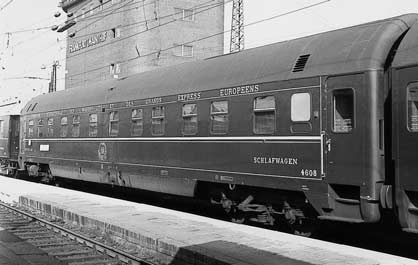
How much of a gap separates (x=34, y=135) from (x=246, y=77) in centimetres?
1463

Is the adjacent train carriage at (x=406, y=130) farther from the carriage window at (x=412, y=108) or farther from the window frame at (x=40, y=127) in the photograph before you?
the window frame at (x=40, y=127)

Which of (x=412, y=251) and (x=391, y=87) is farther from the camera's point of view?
(x=412, y=251)

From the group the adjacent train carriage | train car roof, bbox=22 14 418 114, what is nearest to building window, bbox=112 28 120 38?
train car roof, bbox=22 14 418 114

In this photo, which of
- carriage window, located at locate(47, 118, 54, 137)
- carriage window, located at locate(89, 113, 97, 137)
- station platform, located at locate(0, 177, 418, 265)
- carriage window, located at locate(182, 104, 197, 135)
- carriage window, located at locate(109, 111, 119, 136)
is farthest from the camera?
carriage window, located at locate(47, 118, 54, 137)

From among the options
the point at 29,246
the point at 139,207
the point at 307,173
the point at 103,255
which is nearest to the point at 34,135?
the point at 139,207

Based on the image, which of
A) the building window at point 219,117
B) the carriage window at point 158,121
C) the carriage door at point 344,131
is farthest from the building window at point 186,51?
the carriage door at point 344,131

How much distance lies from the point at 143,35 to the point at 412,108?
1778 inches

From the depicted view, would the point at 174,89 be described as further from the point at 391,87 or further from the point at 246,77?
the point at 391,87

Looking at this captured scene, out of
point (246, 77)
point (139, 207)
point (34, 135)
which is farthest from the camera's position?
point (34, 135)

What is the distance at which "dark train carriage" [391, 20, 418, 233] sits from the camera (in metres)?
7.51

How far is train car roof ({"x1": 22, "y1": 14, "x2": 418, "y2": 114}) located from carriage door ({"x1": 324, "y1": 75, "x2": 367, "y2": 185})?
263 mm

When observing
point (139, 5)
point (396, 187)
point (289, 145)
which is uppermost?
point (139, 5)

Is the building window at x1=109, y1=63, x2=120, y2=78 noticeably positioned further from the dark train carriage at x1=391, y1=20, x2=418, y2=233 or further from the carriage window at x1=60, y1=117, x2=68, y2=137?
the dark train carriage at x1=391, y1=20, x2=418, y2=233

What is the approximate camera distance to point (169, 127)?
13.2 m
